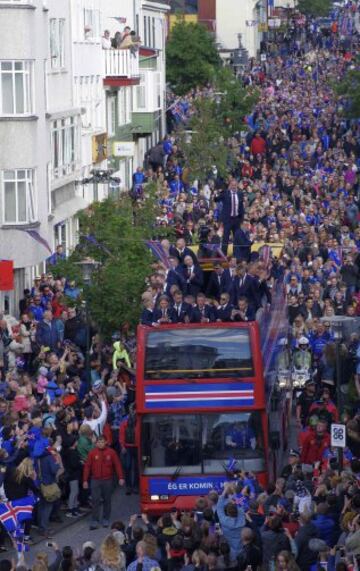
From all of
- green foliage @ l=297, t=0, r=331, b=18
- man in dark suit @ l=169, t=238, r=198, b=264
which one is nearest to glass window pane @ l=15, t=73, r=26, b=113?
man in dark suit @ l=169, t=238, r=198, b=264

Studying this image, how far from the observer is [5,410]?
33000 mm

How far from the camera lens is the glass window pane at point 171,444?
105 ft

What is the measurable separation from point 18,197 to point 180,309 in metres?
18.2

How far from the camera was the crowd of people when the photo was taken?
26.0 m

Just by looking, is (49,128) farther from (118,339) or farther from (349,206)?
(118,339)

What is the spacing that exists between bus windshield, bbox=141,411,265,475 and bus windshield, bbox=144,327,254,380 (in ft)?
2.17

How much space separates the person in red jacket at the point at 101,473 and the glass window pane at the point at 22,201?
20.1 meters

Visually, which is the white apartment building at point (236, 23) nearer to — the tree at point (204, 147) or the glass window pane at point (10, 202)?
the tree at point (204, 147)

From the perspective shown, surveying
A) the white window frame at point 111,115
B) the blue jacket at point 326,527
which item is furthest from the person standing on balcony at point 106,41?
the blue jacket at point 326,527

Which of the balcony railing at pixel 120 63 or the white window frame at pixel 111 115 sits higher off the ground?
the balcony railing at pixel 120 63

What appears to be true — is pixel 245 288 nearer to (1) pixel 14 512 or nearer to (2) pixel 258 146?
(1) pixel 14 512

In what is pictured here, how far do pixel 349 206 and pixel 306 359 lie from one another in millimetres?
21111

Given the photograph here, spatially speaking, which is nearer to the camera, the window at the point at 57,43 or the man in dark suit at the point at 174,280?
the man in dark suit at the point at 174,280

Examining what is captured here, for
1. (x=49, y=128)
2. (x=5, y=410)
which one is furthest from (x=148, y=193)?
(x=5, y=410)
